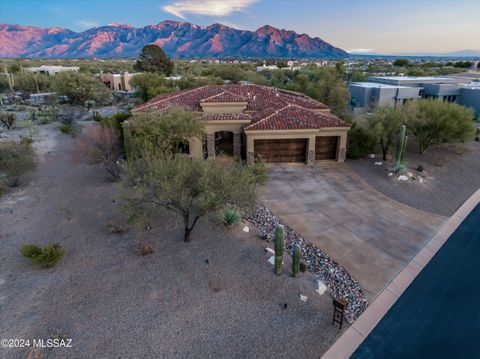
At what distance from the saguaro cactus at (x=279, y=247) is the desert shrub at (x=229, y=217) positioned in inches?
139

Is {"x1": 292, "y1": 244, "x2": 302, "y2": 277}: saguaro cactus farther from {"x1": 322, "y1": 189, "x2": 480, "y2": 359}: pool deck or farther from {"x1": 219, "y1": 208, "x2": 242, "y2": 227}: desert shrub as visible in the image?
{"x1": 219, "y1": 208, "x2": 242, "y2": 227}: desert shrub

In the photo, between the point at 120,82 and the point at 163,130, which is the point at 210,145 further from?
the point at 120,82

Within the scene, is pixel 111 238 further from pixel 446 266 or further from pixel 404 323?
pixel 446 266

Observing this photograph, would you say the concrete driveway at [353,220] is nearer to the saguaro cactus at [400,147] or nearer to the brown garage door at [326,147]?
the brown garage door at [326,147]

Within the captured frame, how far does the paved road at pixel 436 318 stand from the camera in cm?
890

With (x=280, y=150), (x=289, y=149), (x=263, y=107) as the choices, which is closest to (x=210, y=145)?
(x=280, y=150)

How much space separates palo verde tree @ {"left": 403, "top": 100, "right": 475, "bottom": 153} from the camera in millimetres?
23875

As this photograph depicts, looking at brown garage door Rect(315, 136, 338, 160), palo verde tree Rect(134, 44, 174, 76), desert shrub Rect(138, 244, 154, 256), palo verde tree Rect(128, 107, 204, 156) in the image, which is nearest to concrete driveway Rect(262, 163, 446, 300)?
brown garage door Rect(315, 136, 338, 160)

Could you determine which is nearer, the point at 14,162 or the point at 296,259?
the point at 296,259

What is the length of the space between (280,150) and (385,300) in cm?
1543

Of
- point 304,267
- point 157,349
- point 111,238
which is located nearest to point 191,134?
point 111,238

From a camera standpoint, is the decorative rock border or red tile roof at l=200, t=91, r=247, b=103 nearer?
the decorative rock border

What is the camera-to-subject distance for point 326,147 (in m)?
25.2

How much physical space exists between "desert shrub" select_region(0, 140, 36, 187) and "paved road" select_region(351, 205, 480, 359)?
21.1 metres
